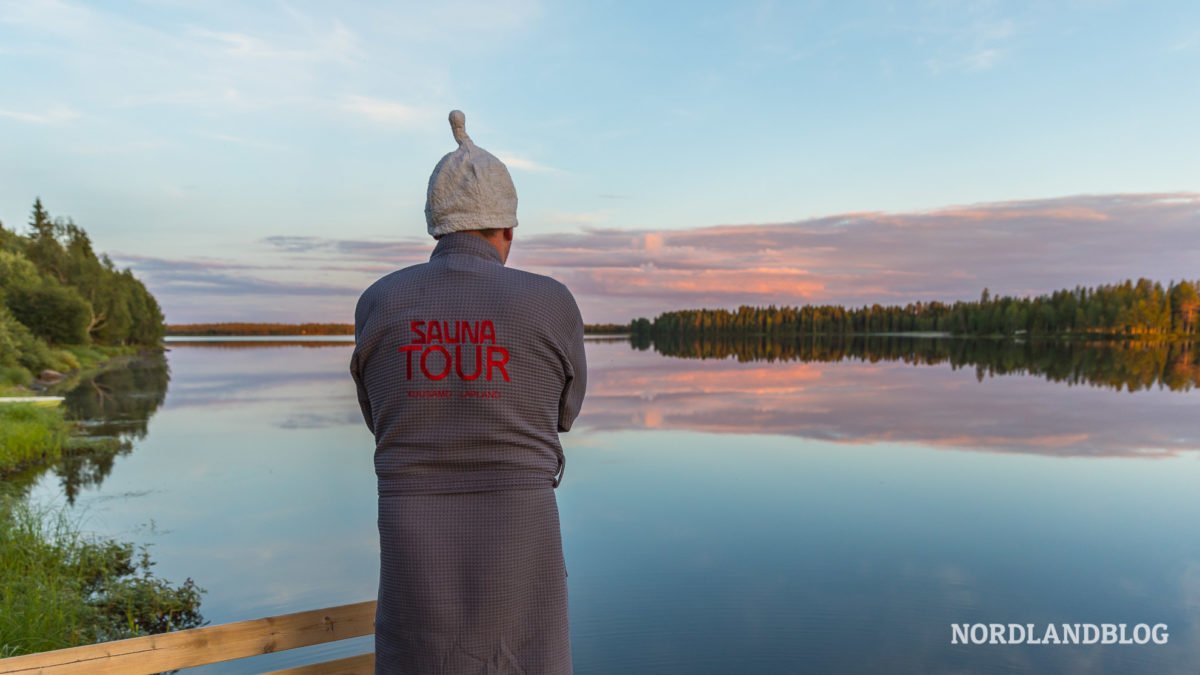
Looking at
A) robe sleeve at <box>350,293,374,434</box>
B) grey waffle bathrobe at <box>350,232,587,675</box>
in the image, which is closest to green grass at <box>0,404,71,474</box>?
robe sleeve at <box>350,293,374,434</box>

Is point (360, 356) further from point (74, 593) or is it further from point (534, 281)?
point (74, 593)

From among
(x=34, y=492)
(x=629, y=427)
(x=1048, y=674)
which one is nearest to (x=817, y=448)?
(x=629, y=427)

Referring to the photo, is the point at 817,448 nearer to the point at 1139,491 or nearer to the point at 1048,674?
the point at 1139,491

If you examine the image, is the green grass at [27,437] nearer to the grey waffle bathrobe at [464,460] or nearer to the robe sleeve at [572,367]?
the grey waffle bathrobe at [464,460]

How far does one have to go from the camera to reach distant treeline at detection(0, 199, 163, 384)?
31.9 m

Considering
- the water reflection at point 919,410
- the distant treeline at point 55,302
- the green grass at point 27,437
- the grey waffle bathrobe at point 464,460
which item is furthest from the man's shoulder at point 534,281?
the distant treeline at point 55,302

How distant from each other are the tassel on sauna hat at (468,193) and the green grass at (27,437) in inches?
551

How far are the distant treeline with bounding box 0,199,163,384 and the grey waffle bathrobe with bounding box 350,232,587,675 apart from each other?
30458 millimetres

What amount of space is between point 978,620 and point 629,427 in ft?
40.1

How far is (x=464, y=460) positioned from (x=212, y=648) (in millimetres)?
1341

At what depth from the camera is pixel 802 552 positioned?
8.73 meters

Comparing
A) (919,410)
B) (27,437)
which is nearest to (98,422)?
(27,437)

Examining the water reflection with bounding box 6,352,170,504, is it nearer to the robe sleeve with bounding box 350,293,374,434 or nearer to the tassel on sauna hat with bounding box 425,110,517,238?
the robe sleeve with bounding box 350,293,374,434

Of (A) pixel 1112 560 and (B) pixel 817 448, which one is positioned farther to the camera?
(B) pixel 817 448
